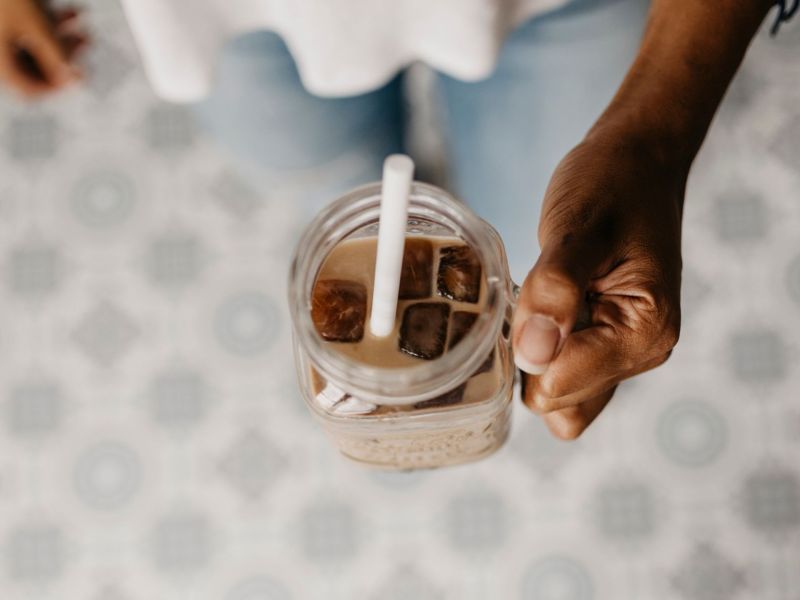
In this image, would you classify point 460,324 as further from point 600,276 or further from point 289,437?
point 289,437

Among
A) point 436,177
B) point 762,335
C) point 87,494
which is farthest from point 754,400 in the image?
point 87,494

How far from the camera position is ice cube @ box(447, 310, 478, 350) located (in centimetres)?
47

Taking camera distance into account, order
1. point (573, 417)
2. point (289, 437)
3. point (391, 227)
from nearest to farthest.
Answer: point (391, 227) → point (573, 417) → point (289, 437)

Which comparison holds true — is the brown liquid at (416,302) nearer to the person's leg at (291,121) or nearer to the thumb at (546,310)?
the thumb at (546,310)

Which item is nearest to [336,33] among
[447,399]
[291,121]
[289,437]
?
[291,121]

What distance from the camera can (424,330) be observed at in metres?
0.46

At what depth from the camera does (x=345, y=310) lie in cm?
47

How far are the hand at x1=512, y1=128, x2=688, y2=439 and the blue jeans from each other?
190mm

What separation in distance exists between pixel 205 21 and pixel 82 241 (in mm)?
776

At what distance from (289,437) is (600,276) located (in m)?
0.78

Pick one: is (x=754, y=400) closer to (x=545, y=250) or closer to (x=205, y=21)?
(x=545, y=250)

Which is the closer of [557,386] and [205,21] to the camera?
[557,386]

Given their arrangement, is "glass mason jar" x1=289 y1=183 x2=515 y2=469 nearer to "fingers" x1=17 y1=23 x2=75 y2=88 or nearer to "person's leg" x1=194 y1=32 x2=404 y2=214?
"person's leg" x1=194 y1=32 x2=404 y2=214

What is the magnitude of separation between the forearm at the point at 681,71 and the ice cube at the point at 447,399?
225 mm
